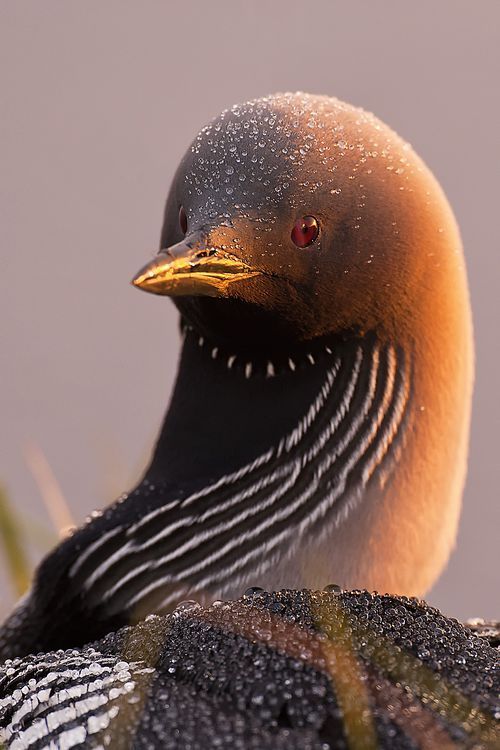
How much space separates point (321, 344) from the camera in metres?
1.67

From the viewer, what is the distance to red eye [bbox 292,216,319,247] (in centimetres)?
158

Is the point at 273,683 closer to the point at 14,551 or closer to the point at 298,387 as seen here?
the point at 298,387

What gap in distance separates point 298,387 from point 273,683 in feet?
2.12

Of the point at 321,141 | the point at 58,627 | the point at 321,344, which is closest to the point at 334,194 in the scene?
the point at 321,141

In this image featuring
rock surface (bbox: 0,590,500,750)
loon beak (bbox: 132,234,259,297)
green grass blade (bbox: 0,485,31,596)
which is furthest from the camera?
green grass blade (bbox: 0,485,31,596)

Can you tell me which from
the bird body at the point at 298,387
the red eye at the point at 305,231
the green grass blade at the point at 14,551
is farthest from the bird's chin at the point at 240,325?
the green grass blade at the point at 14,551

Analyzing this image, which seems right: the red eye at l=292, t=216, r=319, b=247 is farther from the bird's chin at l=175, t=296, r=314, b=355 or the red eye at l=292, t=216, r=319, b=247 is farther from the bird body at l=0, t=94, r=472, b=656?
the bird's chin at l=175, t=296, r=314, b=355

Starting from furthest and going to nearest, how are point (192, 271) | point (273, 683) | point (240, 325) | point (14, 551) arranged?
point (14, 551), point (240, 325), point (192, 271), point (273, 683)

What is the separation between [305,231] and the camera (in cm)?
158

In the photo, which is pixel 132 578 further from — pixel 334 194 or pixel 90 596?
pixel 334 194

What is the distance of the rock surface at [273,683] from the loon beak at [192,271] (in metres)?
0.40

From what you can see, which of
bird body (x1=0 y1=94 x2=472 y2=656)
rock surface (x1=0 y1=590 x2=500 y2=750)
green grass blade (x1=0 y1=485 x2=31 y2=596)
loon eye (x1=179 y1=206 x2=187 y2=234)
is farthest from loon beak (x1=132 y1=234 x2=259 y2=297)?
green grass blade (x1=0 y1=485 x2=31 y2=596)

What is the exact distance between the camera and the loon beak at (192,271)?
146cm

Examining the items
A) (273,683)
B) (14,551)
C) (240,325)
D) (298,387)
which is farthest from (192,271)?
(14,551)
